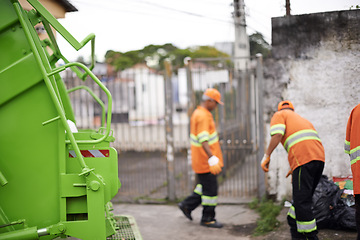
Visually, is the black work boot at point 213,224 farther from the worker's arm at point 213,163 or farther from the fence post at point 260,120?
the fence post at point 260,120

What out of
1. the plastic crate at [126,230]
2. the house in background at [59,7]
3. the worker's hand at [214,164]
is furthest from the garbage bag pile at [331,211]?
the house in background at [59,7]

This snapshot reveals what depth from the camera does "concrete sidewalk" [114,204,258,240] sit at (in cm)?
520

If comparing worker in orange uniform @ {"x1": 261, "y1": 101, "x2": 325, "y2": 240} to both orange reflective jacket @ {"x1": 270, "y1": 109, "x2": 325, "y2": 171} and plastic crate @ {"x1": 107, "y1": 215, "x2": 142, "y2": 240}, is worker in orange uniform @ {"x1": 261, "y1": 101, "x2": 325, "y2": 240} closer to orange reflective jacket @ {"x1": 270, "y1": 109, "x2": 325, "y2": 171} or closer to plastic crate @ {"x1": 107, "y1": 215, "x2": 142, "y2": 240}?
orange reflective jacket @ {"x1": 270, "y1": 109, "x2": 325, "y2": 171}

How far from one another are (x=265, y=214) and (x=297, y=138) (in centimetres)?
180

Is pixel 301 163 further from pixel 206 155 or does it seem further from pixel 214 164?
pixel 206 155

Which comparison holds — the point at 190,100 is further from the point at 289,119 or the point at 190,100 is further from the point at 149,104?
the point at 289,119

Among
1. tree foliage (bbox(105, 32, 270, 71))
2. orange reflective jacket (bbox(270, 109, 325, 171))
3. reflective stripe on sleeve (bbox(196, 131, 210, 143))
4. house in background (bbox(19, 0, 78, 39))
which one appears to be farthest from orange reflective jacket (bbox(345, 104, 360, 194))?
tree foliage (bbox(105, 32, 270, 71))

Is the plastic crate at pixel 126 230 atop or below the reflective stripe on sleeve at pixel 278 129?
below

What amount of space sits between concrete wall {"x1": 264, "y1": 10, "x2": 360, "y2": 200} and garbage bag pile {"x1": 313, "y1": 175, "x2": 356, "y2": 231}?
786mm

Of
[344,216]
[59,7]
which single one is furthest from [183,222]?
[59,7]

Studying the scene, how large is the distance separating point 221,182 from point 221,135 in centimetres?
109

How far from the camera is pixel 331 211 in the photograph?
4.89m

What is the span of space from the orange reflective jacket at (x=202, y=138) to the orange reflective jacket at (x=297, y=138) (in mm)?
1210

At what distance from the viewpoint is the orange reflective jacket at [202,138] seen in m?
5.49
